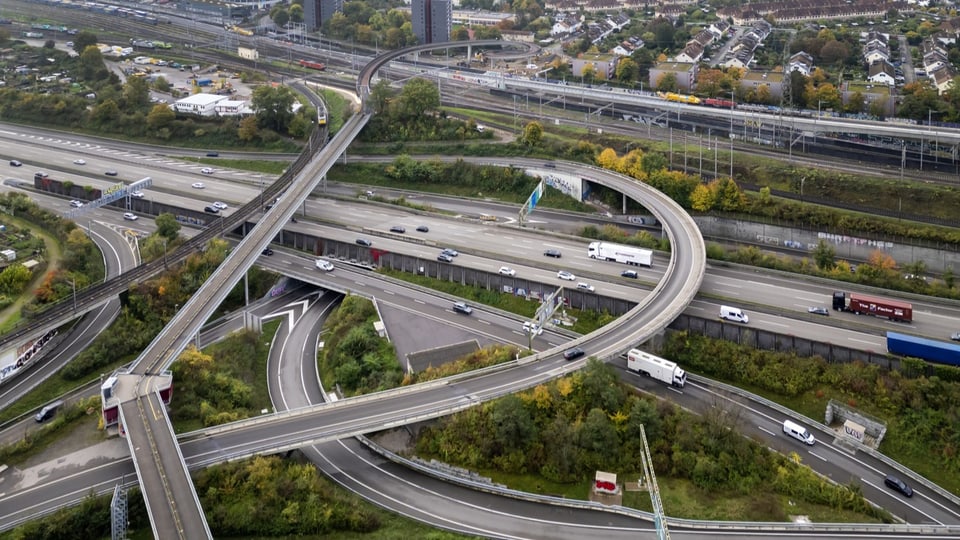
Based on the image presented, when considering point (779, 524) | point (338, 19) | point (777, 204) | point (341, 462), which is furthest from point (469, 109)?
point (779, 524)

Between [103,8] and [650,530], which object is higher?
[103,8]

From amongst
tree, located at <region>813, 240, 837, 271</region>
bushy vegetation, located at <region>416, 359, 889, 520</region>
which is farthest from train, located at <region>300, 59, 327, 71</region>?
bushy vegetation, located at <region>416, 359, 889, 520</region>

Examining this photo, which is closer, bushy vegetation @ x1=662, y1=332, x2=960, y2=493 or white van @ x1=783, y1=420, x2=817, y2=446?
bushy vegetation @ x1=662, y1=332, x2=960, y2=493

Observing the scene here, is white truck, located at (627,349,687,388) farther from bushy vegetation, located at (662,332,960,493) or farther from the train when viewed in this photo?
the train

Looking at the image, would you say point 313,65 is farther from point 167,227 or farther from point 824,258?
point 824,258

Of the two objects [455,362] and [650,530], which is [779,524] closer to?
[650,530]

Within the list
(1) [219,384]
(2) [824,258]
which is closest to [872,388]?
(2) [824,258]

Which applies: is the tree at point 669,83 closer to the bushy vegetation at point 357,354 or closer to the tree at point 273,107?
the tree at point 273,107
